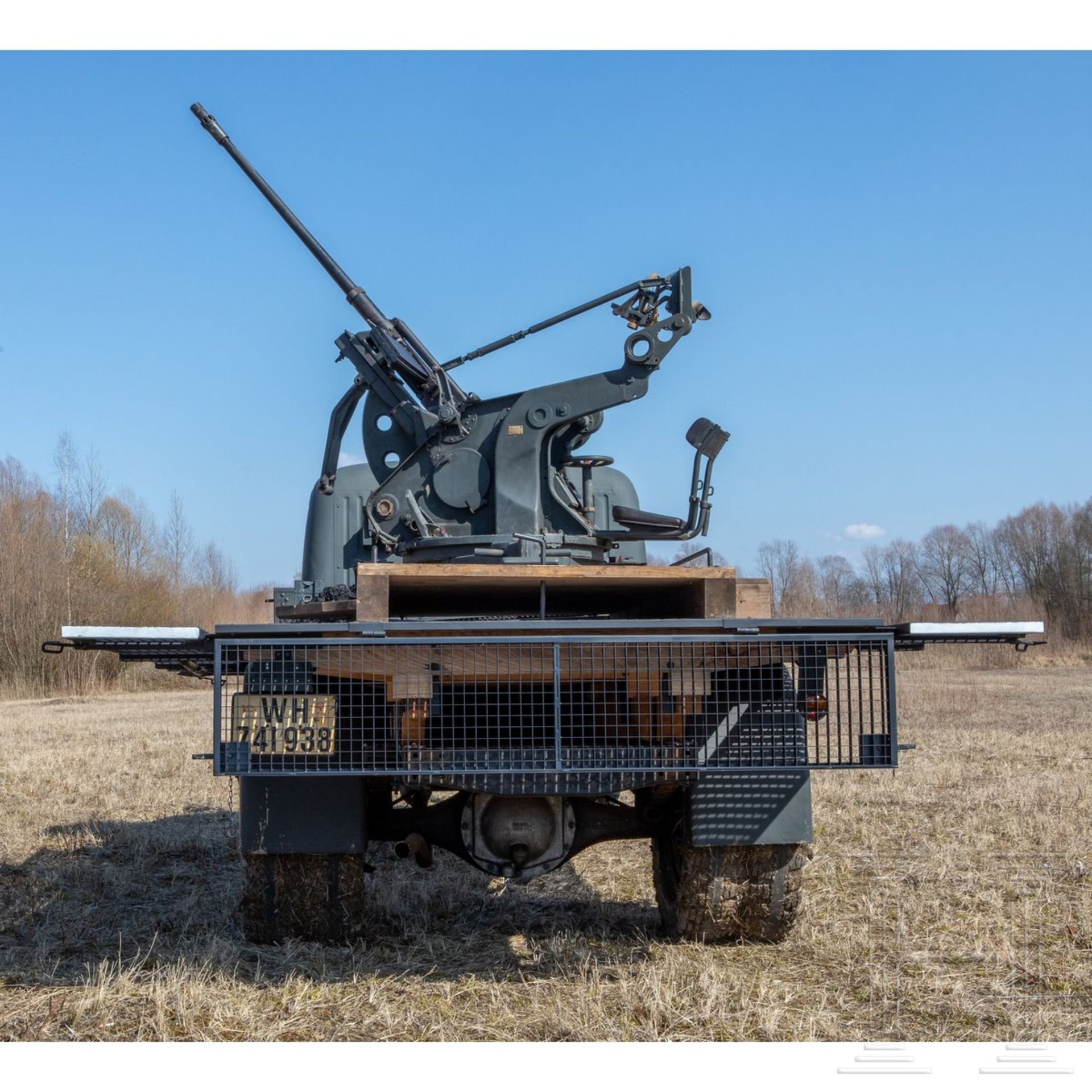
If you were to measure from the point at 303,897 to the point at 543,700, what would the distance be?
4.37 ft

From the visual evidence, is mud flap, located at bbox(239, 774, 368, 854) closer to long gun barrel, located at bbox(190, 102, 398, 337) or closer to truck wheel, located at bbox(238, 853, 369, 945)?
truck wheel, located at bbox(238, 853, 369, 945)

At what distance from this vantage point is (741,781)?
4.50m

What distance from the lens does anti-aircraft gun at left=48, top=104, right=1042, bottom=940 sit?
3906mm

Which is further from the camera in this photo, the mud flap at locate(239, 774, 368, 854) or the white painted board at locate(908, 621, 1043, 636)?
the mud flap at locate(239, 774, 368, 854)

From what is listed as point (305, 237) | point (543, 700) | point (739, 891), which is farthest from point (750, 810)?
point (305, 237)

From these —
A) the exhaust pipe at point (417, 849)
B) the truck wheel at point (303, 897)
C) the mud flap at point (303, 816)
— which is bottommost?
the truck wheel at point (303, 897)

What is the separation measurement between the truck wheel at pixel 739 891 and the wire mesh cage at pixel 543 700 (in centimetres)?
60

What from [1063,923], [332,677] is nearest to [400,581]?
[332,677]

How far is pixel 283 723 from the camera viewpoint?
4.00m

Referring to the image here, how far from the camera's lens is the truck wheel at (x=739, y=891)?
4629 mm

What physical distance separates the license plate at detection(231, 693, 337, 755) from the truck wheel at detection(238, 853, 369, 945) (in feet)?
2.61

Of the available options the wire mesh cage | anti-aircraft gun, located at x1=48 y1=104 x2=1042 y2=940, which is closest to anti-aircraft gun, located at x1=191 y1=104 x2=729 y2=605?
anti-aircraft gun, located at x1=48 y1=104 x2=1042 y2=940

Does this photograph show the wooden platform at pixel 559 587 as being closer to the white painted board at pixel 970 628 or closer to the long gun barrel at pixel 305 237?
the white painted board at pixel 970 628

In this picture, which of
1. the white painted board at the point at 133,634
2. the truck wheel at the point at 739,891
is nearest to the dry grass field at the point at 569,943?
the truck wheel at the point at 739,891
